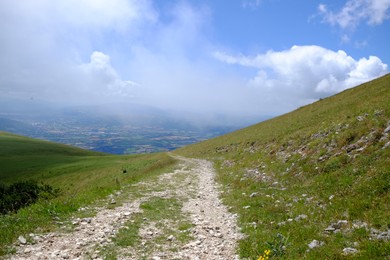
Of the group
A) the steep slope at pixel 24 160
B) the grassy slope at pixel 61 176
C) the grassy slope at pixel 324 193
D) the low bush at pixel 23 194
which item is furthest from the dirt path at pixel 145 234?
the steep slope at pixel 24 160

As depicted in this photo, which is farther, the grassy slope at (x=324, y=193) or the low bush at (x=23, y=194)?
the low bush at (x=23, y=194)

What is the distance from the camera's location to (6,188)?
30.8m

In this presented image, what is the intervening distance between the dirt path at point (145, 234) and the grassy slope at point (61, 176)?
4.46 ft

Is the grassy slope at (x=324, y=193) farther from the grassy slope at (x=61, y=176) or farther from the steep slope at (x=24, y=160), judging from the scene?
the steep slope at (x=24, y=160)

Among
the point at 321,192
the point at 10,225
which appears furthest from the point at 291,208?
the point at 10,225

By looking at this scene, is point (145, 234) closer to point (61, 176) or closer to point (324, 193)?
point (324, 193)

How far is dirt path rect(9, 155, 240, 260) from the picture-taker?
9859 millimetres

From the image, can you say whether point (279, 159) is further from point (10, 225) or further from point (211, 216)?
point (10, 225)

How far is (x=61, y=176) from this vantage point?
2109 inches

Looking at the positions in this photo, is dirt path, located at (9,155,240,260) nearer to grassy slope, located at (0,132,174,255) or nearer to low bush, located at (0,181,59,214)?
grassy slope, located at (0,132,174,255)

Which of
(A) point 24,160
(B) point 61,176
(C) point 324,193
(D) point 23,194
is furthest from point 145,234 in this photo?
(A) point 24,160

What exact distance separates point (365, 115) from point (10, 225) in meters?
26.6

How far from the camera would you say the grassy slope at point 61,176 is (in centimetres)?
1241

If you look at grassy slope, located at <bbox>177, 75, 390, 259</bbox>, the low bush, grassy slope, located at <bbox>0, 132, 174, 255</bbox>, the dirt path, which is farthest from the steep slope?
grassy slope, located at <bbox>177, 75, 390, 259</bbox>
